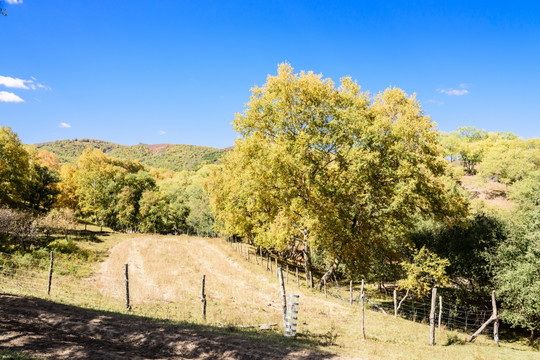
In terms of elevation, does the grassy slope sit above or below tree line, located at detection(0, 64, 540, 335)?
below

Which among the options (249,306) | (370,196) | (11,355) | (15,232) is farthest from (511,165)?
(15,232)

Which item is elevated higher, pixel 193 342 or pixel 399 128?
pixel 399 128

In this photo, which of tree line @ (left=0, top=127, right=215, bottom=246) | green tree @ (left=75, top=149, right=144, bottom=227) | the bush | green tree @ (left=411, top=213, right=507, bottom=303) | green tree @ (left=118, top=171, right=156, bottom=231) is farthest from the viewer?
green tree @ (left=118, top=171, right=156, bottom=231)

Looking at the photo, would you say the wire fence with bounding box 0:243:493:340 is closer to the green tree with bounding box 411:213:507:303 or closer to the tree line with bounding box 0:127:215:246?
the green tree with bounding box 411:213:507:303

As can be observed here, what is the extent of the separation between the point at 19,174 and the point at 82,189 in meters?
24.4

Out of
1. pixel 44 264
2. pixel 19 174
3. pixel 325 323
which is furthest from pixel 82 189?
pixel 325 323

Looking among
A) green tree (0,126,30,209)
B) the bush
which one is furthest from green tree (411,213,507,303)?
green tree (0,126,30,209)

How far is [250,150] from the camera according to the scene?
24375 mm

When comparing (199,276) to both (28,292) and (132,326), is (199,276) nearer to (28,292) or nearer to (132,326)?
(28,292)

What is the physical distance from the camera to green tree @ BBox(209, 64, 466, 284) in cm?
2156

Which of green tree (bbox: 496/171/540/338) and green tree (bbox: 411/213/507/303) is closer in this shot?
green tree (bbox: 496/171/540/338)

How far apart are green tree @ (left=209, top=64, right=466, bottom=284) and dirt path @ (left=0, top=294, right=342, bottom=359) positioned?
11529 millimetres

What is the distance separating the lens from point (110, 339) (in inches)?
423

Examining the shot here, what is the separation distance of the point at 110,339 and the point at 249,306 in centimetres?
994
